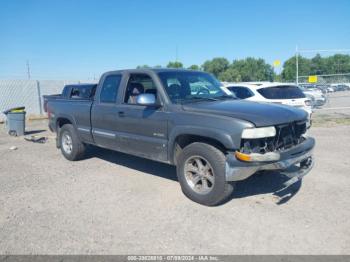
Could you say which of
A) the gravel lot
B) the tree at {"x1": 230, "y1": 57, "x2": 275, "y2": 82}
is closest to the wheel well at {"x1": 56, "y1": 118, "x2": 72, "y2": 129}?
the gravel lot

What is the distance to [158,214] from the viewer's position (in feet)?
13.9

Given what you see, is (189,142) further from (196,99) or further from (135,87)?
(135,87)

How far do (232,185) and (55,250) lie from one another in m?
2.25

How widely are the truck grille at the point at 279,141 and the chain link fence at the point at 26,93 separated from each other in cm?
1659

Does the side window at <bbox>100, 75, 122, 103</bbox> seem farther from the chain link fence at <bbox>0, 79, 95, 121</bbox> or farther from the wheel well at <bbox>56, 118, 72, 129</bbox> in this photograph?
the chain link fence at <bbox>0, 79, 95, 121</bbox>

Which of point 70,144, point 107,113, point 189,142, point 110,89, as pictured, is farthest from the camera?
point 70,144

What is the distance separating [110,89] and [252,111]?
2839 millimetres

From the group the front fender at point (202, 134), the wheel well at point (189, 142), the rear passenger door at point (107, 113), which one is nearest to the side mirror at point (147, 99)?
the front fender at point (202, 134)

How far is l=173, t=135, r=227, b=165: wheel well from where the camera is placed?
4.31m

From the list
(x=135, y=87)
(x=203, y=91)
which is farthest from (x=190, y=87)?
(x=135, y=87)

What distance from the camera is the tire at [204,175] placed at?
13.5 ft

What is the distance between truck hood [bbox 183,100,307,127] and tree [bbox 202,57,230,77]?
83718mm

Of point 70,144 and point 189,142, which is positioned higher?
point 189,142

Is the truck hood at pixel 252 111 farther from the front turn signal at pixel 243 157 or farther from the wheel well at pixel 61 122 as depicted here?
the wheel well at pixel 61 122
